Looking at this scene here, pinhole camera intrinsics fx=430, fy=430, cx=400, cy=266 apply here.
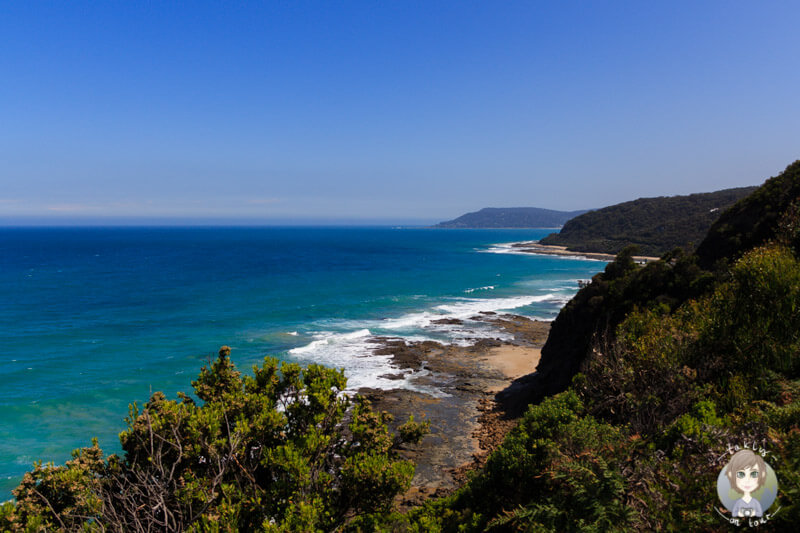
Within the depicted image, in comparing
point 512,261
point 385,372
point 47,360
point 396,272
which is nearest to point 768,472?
point 385,372

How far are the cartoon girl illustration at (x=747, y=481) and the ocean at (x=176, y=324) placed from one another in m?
13.3

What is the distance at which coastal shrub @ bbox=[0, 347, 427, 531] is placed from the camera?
281 inches

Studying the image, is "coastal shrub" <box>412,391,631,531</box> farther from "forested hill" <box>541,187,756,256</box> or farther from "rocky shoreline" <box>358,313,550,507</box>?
"forested hill" <box>541,187,756,256</box>

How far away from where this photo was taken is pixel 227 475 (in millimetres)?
8266

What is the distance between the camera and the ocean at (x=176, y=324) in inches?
936

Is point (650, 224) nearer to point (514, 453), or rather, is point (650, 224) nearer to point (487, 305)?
point (487, 305)

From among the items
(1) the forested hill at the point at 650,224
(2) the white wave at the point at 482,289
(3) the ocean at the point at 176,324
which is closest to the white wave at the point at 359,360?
(3) the ocean at the point at 176,324

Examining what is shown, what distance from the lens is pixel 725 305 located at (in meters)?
11.2

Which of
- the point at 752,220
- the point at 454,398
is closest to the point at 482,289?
the point at 752,220

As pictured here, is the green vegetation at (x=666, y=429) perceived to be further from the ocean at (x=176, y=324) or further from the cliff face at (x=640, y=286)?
the ocean at (x=176, y=324)

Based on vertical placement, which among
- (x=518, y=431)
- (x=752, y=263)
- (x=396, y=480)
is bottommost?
(x=518, y=431)

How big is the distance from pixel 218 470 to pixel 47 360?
32.1 m

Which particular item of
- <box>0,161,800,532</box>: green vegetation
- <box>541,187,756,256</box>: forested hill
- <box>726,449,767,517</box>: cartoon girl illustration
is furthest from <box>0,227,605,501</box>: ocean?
<box>541,187,756,256</box>: forested hill

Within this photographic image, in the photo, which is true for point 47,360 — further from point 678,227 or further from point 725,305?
point 678,227
